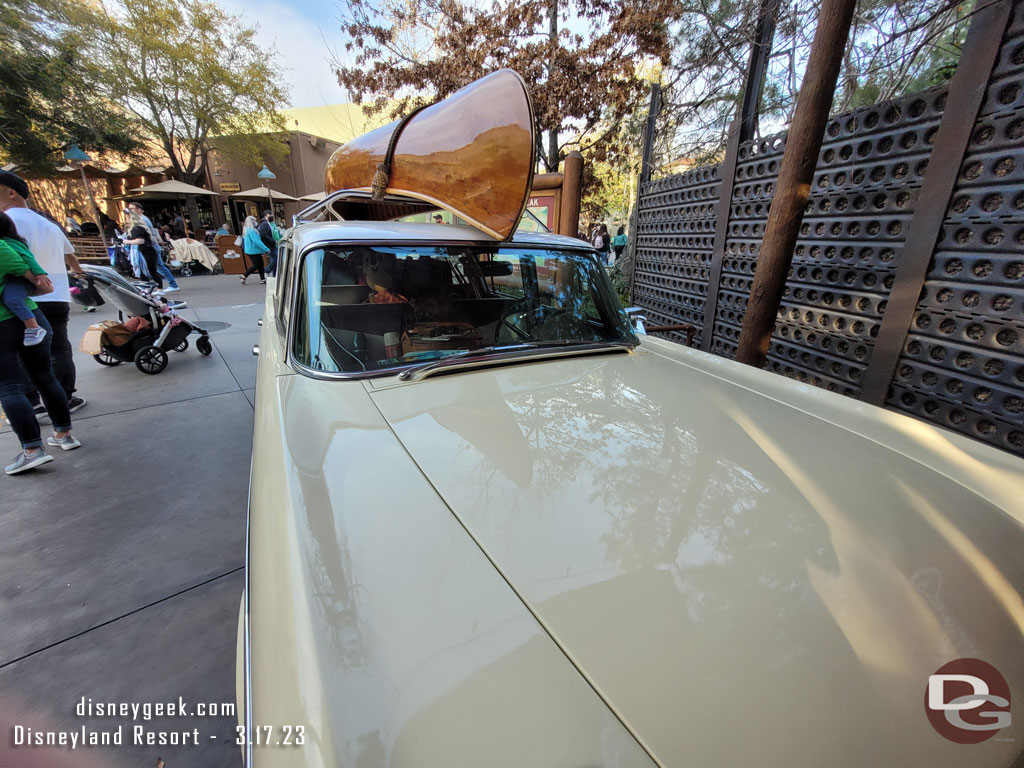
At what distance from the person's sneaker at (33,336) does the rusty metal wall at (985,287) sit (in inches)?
240

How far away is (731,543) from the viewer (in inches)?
40.9

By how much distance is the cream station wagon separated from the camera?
0.71 m

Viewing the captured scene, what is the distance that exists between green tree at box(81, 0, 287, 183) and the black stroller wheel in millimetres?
18605


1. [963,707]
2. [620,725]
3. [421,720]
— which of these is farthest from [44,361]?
[963,707]

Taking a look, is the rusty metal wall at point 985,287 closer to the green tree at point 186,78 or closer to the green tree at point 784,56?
the green tree at point 784,56

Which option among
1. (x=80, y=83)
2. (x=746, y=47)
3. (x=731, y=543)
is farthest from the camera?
(x=80, y=83)

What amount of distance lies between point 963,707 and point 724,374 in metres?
1.48

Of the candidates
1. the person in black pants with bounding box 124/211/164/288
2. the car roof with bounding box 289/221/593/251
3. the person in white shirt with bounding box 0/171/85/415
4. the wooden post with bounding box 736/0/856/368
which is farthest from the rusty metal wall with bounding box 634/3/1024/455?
the person in black pants with bounding box 124/211/164/288

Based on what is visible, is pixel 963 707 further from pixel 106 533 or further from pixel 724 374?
pixel 106 533

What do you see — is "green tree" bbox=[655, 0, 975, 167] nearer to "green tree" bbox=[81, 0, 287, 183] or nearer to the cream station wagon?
the cream station wagon

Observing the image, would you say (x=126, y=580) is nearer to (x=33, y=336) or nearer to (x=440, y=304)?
(x=33, y=336)

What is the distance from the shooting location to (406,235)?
2199 mm

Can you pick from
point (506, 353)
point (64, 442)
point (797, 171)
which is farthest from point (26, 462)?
point (797, 171)

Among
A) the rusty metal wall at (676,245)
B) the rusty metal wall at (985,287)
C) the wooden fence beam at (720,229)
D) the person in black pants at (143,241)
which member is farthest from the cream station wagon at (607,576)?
the person in black pants at (143,241)
